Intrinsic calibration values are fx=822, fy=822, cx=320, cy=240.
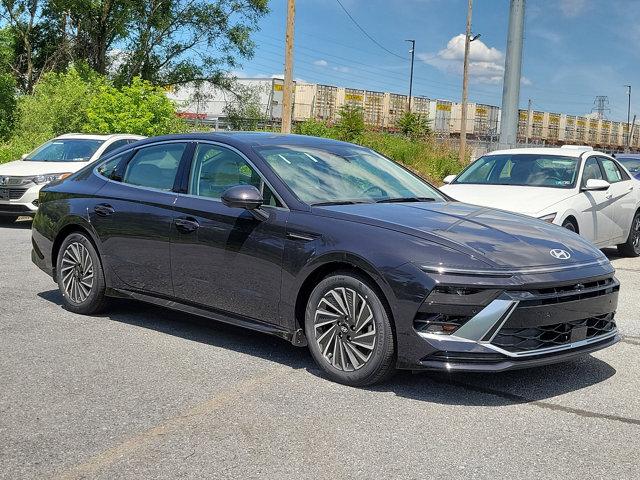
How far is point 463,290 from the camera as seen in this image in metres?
4.57

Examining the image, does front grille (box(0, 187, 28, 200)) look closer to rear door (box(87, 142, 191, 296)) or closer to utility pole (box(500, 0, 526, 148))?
rear door (box(87, 142, 191, 296))

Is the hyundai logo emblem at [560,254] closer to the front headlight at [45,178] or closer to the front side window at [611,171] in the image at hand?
the front side window at [611,171]

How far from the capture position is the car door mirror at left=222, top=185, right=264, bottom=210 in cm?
534

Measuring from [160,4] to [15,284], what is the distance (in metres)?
31.0

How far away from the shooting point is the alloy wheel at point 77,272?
265 inches

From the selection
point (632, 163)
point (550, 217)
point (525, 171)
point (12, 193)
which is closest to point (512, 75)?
point (632, 163)

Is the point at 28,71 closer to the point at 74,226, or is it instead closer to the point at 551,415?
the point at 74,226

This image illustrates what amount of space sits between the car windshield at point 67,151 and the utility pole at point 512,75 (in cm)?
912

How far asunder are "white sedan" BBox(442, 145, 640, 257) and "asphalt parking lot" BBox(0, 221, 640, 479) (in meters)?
3.47

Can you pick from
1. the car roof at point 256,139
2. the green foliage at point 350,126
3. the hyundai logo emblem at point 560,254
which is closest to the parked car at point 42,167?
the car roof at point 256,139

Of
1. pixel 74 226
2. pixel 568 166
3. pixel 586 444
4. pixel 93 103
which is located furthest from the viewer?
pixel 93 103

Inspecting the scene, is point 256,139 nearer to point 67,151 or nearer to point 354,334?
point 354,334

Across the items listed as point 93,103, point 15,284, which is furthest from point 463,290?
point 93,103

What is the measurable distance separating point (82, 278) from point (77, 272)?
84 millimetres
